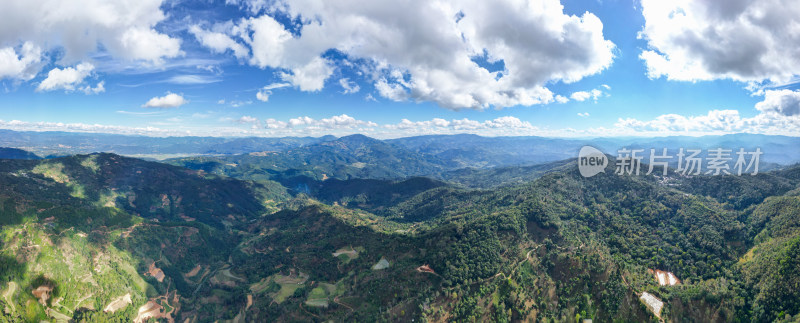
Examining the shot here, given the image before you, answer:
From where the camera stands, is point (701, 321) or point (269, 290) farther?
point (269, 290)

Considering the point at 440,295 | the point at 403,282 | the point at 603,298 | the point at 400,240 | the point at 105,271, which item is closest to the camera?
the point at 603,298

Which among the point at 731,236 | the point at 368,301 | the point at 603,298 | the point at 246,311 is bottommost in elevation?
the point at 246,311

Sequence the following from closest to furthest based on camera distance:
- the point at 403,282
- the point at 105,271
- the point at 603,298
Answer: the point at 603,298 < the point at 403,282 < the point at 105,271

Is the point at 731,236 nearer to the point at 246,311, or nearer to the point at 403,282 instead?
the point at 403,282

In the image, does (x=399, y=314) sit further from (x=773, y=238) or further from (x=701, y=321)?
(x=773, y=238)

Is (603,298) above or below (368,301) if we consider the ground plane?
above

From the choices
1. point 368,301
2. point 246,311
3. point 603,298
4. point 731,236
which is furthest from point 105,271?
point 731,236

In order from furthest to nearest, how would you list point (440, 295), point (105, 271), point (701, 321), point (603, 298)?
point (105, 271) → point (440, 295) → point (603, 298) → point (701, 321)

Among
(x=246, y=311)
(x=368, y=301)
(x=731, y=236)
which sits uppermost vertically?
(x=731, y=236)

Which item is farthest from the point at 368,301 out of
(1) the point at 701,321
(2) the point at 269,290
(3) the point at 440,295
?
(1) the point at 701,321

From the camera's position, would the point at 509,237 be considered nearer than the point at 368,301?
No
